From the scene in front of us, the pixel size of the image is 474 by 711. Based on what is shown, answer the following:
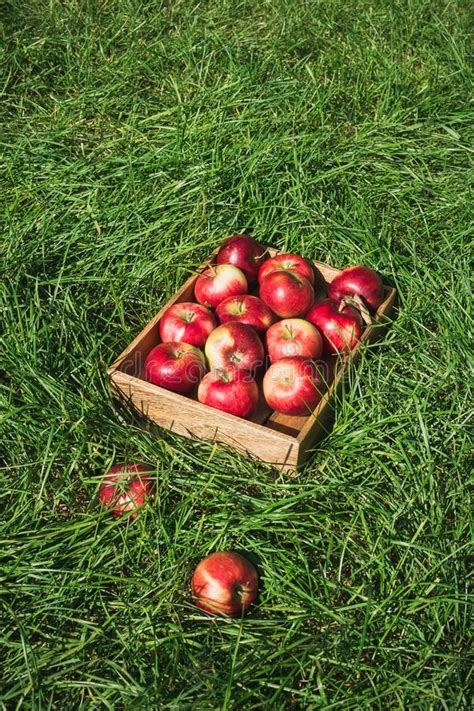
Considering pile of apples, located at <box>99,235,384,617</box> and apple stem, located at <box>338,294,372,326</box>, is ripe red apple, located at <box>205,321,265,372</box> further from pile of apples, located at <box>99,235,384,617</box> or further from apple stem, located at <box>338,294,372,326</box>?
apple stem, located at <box>338,294,372,326</box>

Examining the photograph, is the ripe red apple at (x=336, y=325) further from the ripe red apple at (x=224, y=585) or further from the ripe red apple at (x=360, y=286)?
the ripe red apple at (x=224, y=585)

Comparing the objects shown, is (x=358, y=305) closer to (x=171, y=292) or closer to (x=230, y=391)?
(x=230, y=391)

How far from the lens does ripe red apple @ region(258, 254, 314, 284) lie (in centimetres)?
337

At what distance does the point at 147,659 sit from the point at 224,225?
7.11 ft

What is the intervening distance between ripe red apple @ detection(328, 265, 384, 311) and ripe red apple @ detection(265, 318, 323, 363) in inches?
11.8

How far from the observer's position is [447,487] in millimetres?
2701

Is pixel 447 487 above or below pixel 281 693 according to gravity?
above

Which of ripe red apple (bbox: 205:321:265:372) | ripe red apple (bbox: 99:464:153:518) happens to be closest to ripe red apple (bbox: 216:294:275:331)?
ripe red apple (bbox: 205:321:265:372)

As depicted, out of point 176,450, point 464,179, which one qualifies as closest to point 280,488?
point 176,450

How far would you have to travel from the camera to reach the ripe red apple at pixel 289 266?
3.37m

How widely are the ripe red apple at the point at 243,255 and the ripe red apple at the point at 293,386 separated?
2.10 ft

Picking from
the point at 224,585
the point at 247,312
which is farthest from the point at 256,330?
the point at 224,585

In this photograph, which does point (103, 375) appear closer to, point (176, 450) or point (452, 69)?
point (176, 450)

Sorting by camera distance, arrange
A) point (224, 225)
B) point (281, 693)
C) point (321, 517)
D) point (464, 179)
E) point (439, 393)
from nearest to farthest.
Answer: point (281, 693) → point (321, 517) → point (439, 393) → point (224, 225) → point (464, 179)
